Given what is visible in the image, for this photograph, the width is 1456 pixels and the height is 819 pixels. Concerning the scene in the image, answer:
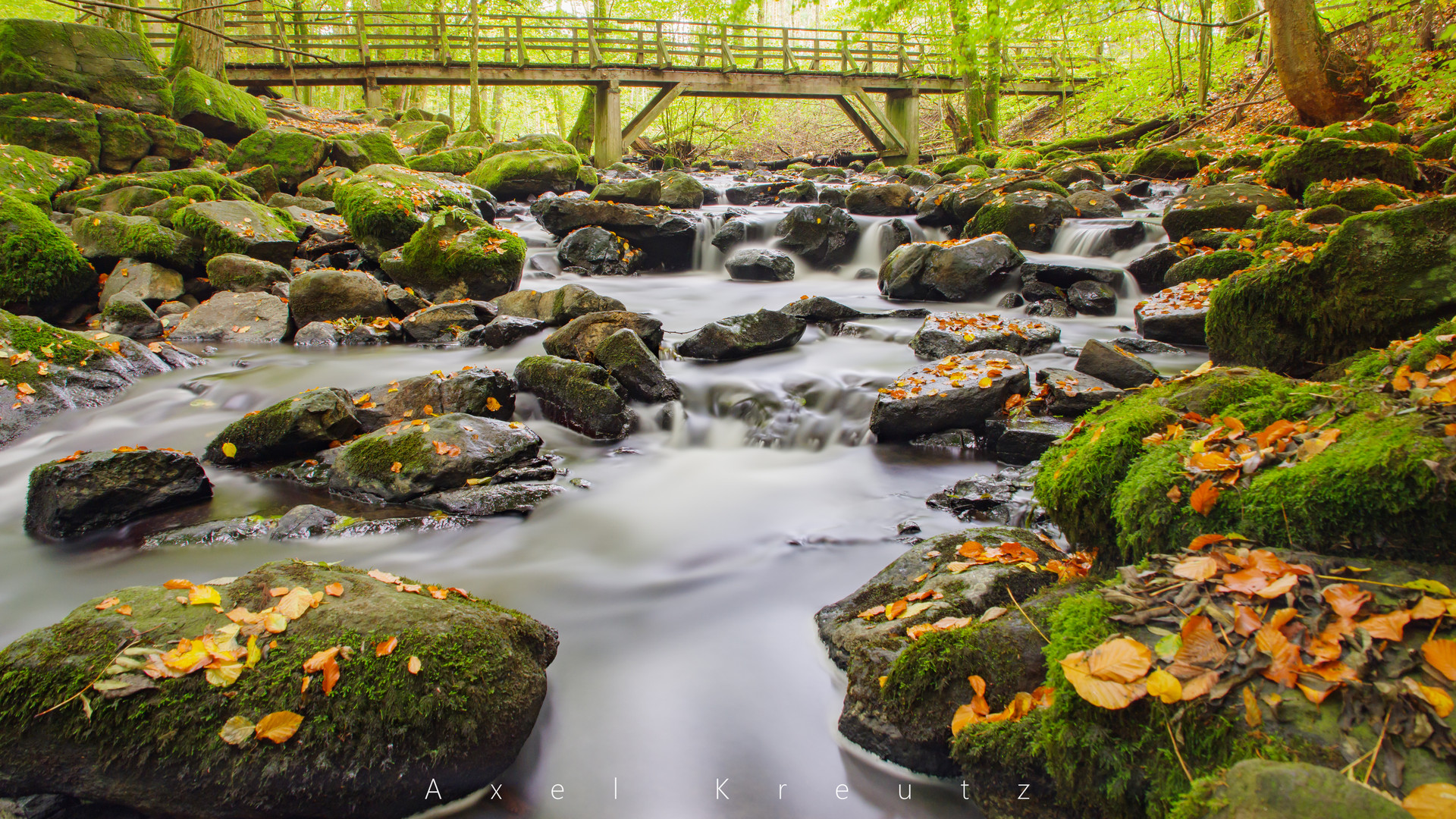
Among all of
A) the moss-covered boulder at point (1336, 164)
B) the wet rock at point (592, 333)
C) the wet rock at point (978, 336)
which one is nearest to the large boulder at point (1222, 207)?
the moss-covered boulder at point (1336, 164)

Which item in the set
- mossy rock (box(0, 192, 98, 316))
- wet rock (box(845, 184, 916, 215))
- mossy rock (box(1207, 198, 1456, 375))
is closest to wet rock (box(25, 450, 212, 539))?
mossy rock (box(0, 192, 98, 316))

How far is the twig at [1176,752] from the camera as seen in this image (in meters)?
1.58

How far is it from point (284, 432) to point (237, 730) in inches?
131

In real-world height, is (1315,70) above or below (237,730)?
above

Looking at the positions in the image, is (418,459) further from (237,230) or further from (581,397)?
(237,230)

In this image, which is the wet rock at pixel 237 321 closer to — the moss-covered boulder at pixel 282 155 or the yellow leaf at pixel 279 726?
the moss-covered boulder at pixel 282 155

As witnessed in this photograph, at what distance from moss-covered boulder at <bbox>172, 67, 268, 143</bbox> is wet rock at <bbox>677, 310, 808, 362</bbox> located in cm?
1409

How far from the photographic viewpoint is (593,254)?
1224cm

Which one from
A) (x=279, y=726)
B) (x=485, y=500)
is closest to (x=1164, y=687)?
(x=279, y=726)

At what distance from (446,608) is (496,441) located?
2401mm

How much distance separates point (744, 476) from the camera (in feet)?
17.7

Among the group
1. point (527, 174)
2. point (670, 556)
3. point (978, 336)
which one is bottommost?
point (670, 556)

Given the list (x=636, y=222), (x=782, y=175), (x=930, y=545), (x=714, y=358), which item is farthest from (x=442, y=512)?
(x=782, y=175)

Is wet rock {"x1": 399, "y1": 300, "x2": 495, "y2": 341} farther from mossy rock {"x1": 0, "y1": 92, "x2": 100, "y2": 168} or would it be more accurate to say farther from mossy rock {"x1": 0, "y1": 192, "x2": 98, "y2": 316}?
mossy rock {"x1": 0, "y1": 92, "x2": 100, "y2": 168}
